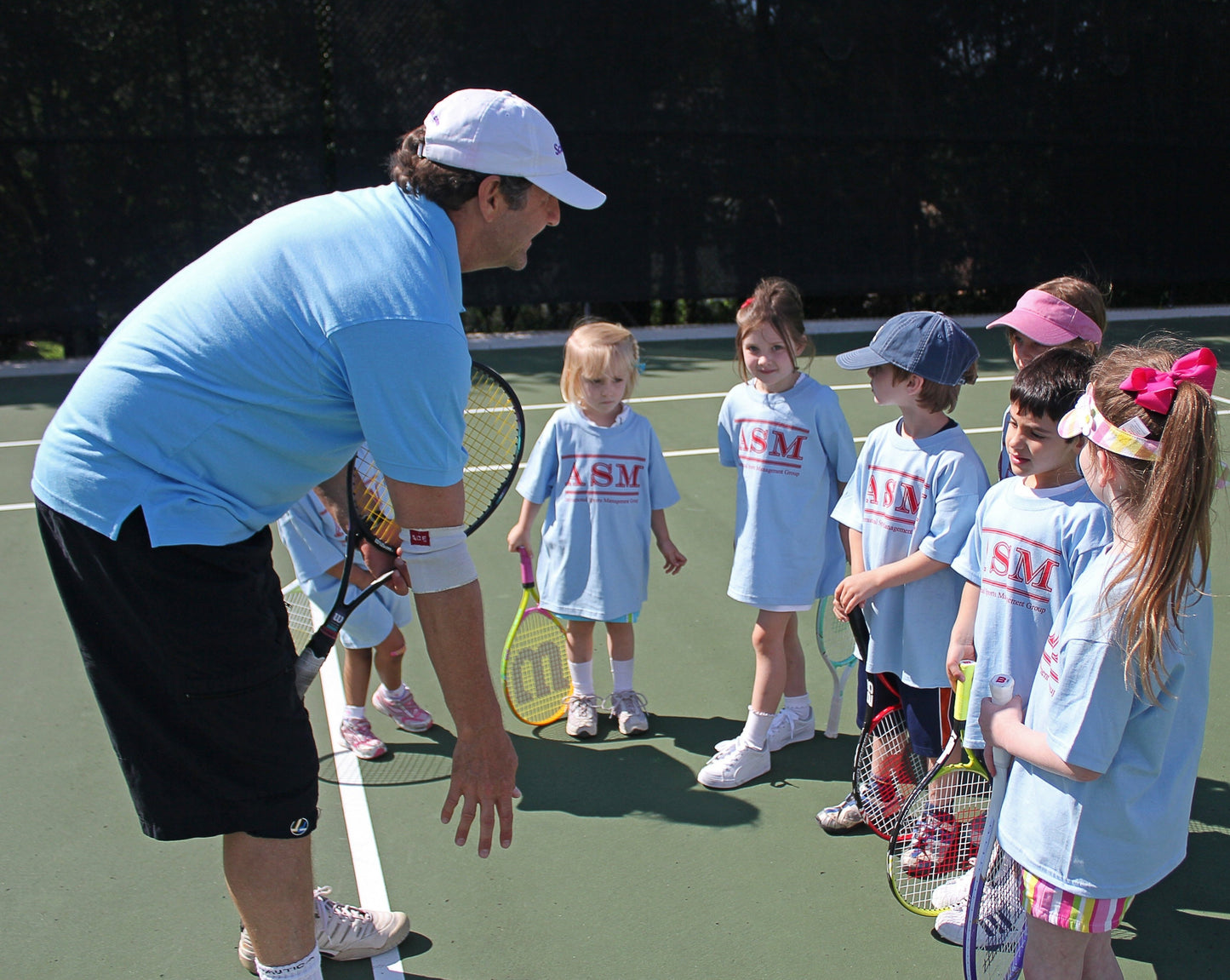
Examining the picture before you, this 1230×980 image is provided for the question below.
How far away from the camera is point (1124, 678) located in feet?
5.91

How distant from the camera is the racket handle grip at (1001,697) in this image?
2.08m

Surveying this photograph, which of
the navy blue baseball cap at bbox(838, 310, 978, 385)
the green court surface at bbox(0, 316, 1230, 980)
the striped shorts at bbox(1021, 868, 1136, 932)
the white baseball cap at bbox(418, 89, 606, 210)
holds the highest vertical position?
the white baseball cap at bbox(418, 89, 606, 210)

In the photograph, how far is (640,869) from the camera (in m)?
2.81

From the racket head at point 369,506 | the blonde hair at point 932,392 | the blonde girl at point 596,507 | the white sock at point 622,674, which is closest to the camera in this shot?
the racket head at point 369,506

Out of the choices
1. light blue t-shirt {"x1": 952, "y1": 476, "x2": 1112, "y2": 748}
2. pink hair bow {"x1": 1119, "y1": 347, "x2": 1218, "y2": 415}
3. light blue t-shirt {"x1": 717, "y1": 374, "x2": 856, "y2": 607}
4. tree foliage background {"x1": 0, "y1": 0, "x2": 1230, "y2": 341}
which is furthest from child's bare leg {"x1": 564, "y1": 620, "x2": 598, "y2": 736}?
tree foliage background {"x1": 0, "y1": 0, "x2": 1230, "y2": 341}

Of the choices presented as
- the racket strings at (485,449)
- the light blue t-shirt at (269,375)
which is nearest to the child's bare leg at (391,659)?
the racket strings at (485,449)

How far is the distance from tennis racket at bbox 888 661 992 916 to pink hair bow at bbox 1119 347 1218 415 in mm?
826

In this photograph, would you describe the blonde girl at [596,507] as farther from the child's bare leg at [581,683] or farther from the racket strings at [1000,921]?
the racket strings at [1000,921]

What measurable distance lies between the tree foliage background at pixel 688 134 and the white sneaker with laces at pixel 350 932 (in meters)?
8.78

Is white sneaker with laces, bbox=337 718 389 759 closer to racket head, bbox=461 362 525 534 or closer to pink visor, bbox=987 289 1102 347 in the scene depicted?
racket head, bbox=461 362 525 534

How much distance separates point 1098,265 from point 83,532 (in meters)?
13.0

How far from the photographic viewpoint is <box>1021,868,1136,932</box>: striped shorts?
192 centimetres

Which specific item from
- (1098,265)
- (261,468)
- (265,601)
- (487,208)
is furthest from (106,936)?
(1098,265)

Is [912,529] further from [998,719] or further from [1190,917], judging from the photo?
[1190,917]
